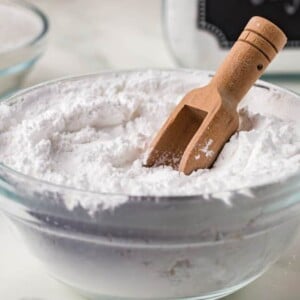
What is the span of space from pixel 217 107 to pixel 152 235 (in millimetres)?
147

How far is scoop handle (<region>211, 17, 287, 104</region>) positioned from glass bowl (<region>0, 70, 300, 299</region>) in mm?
116

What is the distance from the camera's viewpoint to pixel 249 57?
2.15 feet

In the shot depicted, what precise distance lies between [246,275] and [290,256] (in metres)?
0.11

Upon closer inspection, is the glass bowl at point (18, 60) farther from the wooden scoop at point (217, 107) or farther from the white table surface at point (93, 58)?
the wooden scoop at point (217, 107)

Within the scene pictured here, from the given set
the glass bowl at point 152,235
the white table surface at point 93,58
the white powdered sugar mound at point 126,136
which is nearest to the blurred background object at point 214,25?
the white table surface at point 93,58

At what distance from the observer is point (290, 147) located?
24.8 inches

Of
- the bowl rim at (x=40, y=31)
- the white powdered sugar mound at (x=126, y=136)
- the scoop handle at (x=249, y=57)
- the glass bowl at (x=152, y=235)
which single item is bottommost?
the glass bowl at (x=152, y=235)

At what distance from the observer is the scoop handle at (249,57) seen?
65 cm

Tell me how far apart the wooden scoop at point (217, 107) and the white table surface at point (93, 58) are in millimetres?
117

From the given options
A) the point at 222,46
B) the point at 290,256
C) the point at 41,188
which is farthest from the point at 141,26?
the point at 41,188

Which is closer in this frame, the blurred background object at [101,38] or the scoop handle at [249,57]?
the scoop handle at [249,57]

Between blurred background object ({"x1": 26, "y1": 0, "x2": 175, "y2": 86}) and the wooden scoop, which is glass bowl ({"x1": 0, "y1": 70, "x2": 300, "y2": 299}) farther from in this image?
blurred background object ({"x1": 26, "y1": 0, "x2": 175, "y2": 86})

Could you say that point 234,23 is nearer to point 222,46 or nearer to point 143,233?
point 222,46

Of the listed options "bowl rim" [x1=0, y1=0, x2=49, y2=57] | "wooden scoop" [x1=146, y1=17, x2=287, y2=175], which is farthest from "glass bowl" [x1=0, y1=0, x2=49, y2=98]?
"wooden scoop" [x1=146, y1=17, x2=287, y2=175]
